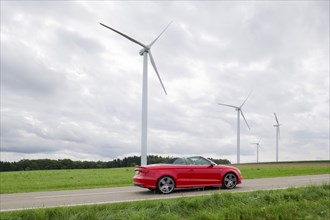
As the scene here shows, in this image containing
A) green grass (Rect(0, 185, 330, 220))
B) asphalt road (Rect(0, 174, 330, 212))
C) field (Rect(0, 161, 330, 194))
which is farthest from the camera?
field (Rect(0, 161, 330, 194))

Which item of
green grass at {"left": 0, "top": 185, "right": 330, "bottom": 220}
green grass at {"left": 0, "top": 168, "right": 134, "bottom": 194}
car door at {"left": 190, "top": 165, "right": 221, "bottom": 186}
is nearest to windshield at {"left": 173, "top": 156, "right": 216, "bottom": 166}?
car door at {"left": 190, "top": 165, "right": 221, "bottom": 186}

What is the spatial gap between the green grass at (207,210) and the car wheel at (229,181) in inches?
167

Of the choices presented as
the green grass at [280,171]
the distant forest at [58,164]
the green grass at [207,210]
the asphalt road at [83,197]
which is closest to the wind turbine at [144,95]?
the green grass at [280,171]

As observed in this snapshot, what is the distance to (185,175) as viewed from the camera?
13836 millimetres

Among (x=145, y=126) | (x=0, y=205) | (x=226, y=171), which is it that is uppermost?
(x=145, y=126)

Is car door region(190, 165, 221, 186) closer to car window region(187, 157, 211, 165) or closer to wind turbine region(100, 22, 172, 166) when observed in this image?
car window region(187, 157, 211, 165)

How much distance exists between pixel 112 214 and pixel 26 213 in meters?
1.92

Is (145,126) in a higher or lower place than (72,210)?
higher

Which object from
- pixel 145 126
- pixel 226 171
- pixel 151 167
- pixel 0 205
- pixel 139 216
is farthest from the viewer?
pixel 145 126

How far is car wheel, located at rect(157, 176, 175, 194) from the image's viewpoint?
13406 mm

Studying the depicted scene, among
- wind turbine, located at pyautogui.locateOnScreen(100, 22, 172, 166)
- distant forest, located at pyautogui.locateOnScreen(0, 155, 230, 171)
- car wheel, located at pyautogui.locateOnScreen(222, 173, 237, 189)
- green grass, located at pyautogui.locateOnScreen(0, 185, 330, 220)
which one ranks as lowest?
distant forest, located at pyautogui.locateOnScreen(0, 155, 230, 171)

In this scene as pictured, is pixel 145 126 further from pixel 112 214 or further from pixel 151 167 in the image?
pixel 112 214

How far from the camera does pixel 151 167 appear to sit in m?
13.5

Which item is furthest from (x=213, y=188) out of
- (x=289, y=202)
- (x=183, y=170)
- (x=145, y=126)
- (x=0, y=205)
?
(x=145, y=126)
